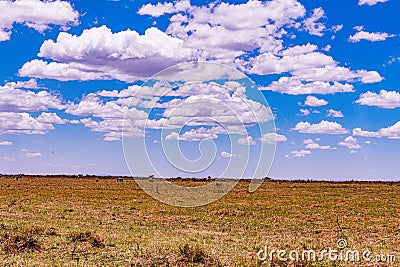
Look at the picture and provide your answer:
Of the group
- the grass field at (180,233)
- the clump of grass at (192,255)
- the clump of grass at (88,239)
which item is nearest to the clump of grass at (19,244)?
the grass field at (180,233)

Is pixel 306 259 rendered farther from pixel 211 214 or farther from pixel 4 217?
pixel 4 217

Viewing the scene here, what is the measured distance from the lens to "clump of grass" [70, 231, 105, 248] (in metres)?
17.1

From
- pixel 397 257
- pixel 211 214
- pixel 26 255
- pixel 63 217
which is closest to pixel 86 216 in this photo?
pixel 63 217

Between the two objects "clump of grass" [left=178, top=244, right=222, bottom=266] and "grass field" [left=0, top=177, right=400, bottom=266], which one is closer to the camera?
"clump of grass" [left=178, top=244, right=222, bottom=266]

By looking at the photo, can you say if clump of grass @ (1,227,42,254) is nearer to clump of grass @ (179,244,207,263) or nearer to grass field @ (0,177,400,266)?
grass field @ (0,177,400,266)

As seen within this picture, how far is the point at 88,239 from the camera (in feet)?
58.0

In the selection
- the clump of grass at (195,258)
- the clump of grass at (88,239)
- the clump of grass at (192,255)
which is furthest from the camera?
the clump of grass at (88,239)

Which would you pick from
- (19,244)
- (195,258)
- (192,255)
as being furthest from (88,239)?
(195,258)

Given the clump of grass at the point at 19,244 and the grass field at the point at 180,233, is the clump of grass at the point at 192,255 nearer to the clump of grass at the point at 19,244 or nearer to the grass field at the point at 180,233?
the grass field at the point at 180,233

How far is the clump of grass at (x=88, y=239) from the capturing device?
1711 cm

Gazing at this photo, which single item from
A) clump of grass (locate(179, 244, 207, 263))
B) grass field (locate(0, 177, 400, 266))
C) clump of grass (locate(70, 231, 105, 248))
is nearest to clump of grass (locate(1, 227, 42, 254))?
grass field (locate(0, 177, 400, 266))

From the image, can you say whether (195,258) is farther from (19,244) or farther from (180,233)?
(180,233)

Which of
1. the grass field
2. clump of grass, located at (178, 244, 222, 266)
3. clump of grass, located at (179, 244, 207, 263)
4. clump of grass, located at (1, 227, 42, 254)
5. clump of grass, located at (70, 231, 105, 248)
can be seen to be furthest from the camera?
clump of grass, located at (70, 231, 105, 248)

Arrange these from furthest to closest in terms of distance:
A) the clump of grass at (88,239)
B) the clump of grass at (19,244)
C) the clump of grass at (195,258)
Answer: the clump of grass at (88,239)
the clump of grass at (19,244)
the clump of grass at (195,258)
